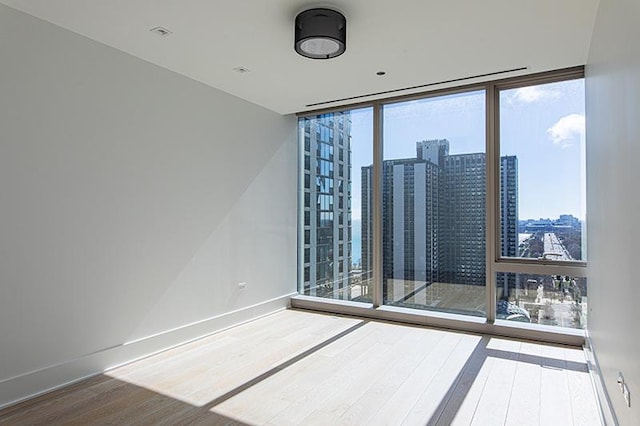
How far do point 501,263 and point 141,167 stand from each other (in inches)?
144

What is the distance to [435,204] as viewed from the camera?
15.3 ft

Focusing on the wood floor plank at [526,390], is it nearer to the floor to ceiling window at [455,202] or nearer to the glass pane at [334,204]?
the floor to ceiling window at [455,202]

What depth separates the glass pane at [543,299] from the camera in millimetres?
3920

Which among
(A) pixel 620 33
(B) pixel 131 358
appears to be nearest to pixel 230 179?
(B) pixel 131 358

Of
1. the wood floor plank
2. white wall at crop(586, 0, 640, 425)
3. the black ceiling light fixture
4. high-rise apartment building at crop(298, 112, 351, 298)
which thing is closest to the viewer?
white wall at crop(586, 0, 640, 425)

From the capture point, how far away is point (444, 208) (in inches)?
181

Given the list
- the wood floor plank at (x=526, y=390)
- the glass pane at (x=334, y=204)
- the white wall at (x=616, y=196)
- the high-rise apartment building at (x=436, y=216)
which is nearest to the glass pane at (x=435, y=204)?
the high-rise apartment building at (x=436, y=216)

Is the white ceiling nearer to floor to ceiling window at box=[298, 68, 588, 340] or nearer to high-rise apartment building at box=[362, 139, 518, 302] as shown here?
floor to ceiling window at box=[298, 68, 588, 340]

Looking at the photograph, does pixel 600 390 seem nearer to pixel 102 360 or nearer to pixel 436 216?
pixel 436 216

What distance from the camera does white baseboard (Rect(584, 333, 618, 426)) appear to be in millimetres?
2245

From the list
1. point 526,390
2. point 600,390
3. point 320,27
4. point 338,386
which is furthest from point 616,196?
point 338,386

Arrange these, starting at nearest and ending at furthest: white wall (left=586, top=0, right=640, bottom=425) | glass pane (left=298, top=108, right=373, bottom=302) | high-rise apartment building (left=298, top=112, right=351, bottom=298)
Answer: white wall (left=586, top=0, right=640, bottom=425), glass pane (left=298, top=108, right=373, bottom=302), high-rise apartment building (left=298, top=112, right=351, bottom=298)

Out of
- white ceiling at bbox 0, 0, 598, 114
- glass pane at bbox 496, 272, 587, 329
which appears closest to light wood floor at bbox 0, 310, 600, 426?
glass pane at bbox 496, 272, 587, 329

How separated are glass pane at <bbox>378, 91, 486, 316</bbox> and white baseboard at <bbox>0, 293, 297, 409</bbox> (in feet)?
6.52
